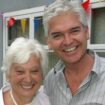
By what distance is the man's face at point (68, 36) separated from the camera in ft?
4.80

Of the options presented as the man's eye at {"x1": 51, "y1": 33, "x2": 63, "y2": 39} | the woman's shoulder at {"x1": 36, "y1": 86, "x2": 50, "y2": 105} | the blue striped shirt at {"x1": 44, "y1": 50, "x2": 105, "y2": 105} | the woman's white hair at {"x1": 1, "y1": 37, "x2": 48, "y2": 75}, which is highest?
the man's eye at {"x1": 51, "y1": 33, "x2": 63, "y2": 39}

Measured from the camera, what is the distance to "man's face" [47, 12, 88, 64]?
146 cm

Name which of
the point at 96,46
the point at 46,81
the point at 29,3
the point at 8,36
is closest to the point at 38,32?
the point at 29,3

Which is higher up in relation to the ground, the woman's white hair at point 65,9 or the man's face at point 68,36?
the woman's white hair at point 65,9

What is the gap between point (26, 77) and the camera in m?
1.53

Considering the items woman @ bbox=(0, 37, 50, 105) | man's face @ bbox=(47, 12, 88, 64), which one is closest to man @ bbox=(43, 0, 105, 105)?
man's face @ bbox=(47, 12, 88, 64)

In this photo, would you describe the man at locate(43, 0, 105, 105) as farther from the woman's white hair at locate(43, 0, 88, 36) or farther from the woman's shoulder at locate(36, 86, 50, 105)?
the woman's shoulder at locate(36, 86, 50, 105)

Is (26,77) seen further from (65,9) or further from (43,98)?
(65,9)

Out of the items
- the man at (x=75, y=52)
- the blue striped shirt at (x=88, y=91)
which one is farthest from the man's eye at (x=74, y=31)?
the blue striped shirt at (x=88, y=91)

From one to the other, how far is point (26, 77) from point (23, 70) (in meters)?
0.04

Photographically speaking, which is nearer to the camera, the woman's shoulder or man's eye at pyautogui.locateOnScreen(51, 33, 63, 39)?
man's eye at pyautogui.locateOnScreen(51, 33, 63, 39)

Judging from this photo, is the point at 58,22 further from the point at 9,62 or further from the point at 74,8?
the point at 9,62

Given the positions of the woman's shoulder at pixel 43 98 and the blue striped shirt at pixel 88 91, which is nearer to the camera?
the blue striped shirt at pixel 88 91

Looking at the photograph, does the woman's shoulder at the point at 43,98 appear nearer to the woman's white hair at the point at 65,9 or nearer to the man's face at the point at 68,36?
the man's face at the point at 68,36
